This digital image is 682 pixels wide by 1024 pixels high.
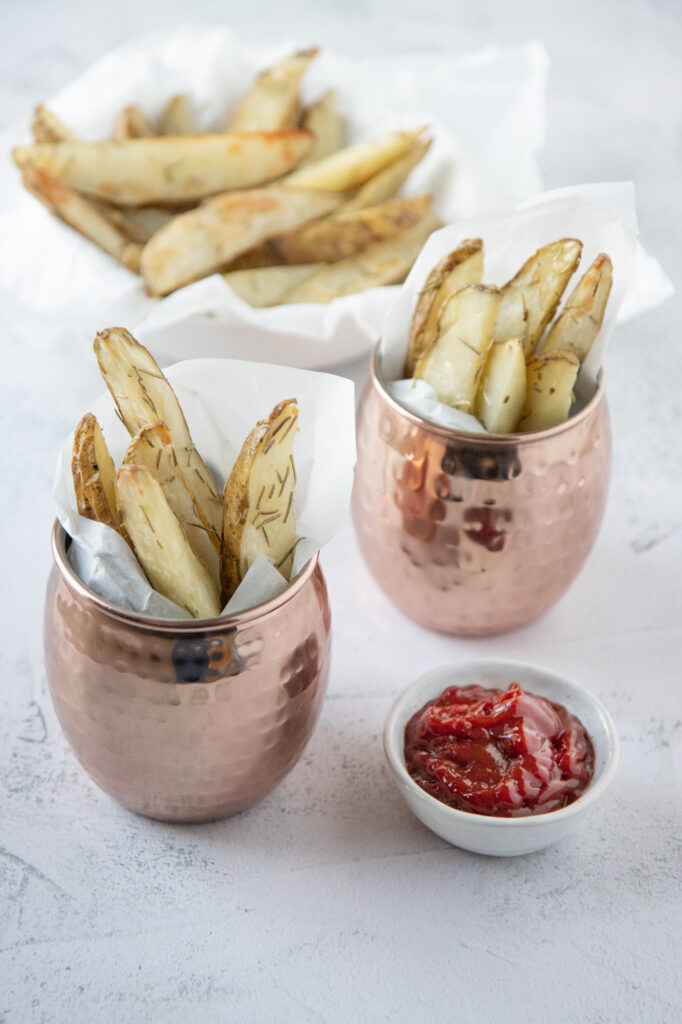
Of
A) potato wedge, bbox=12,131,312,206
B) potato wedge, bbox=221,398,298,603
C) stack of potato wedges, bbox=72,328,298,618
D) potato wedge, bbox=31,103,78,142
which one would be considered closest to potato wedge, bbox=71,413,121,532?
stack of potato wedges, bbox=72,328,298,618

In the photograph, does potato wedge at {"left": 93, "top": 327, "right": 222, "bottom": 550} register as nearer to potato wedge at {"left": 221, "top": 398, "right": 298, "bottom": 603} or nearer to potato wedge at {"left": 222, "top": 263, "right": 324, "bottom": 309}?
potato wedge at {"left": 221, "top": 398, "right": 298, "bottom": 603}

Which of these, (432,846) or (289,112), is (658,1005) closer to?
(432,846)

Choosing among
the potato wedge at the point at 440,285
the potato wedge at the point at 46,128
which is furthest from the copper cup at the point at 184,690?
the potato wedge at the point at 46,128

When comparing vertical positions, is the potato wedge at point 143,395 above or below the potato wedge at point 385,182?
above

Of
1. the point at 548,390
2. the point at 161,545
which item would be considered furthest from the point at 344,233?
the point at 161,545

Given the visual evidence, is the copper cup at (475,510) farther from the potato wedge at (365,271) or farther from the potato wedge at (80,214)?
the potato wedge at (80,214)

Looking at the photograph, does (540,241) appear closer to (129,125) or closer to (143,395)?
(143,395)

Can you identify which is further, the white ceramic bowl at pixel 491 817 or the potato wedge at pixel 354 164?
the potato wedge at pixel 354 164
